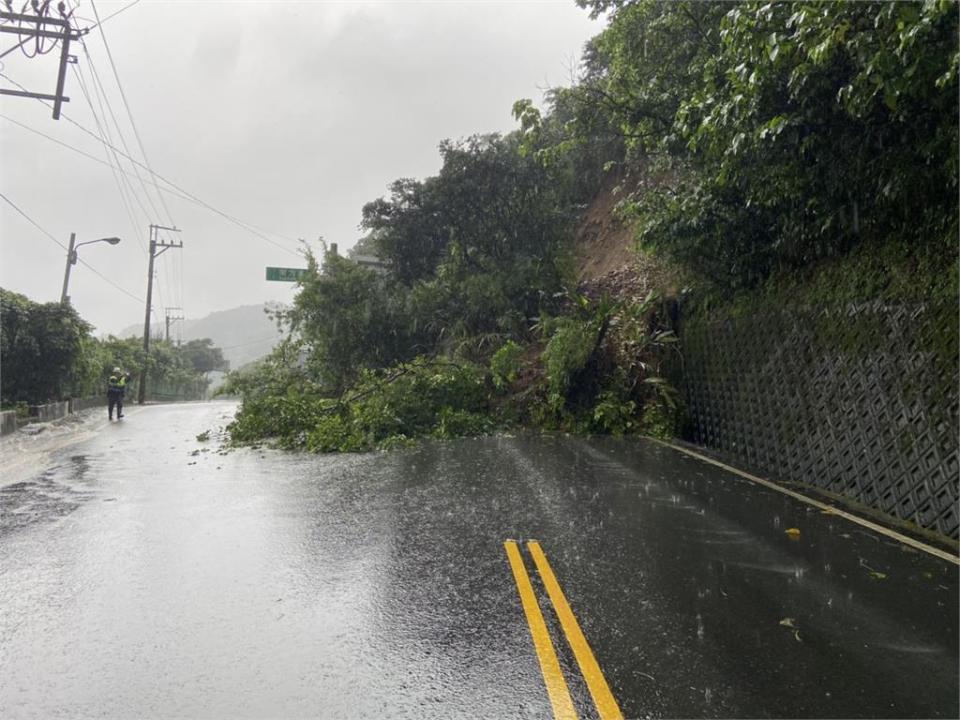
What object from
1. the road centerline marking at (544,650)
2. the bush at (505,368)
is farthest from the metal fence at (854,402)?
the bush at (505,368)

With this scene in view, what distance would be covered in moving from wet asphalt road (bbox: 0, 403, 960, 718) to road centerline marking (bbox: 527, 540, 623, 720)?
5 cm

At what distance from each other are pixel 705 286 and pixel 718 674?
10.6 meters

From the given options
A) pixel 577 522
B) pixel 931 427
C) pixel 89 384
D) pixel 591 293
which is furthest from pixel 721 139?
pixel 89 384

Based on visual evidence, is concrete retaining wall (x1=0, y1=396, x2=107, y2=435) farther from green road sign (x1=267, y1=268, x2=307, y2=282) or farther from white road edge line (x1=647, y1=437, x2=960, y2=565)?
white road edge line (x1=647, y1=437, x2=960, y2=565)

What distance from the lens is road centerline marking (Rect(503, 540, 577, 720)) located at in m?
3.21

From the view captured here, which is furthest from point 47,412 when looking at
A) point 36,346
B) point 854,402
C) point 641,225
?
point 854,402

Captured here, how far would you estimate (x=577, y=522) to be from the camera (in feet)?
22.1

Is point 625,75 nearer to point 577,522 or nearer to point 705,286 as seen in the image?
point 705,286

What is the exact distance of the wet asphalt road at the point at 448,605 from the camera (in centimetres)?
334

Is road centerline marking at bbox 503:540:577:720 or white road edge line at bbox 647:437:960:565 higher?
white road edge line at bbox 647:437:960:565

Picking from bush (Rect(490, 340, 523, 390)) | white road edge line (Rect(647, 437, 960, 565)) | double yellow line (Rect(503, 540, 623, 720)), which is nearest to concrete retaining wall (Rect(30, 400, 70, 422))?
bush (Rect(490, 340, 523, 390))

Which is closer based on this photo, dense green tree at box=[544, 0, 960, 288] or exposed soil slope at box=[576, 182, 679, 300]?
dense green tree at box=[544, 0, 960, 288]

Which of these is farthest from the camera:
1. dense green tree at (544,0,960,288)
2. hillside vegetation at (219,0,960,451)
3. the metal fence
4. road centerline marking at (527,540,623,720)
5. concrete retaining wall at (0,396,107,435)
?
concrete retaining wall at (0,396,107,435)

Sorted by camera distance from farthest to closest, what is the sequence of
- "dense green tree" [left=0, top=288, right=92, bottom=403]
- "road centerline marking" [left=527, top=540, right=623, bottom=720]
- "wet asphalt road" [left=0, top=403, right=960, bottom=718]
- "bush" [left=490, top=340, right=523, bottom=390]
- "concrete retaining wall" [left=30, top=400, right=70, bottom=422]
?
"dense green tree" [left=0, top=288, right=92, bottom=403]
"concrete retaining wall" [left=30, top=400, right=70, bottom=422]
"bush" [left=490, top=340, right=523, bottom=390]
"wet asphalt road" [left=0, top=403, right=960, bottom=718]
"road centerline marking" [left=527, top=540, right=623, bottom=720]
